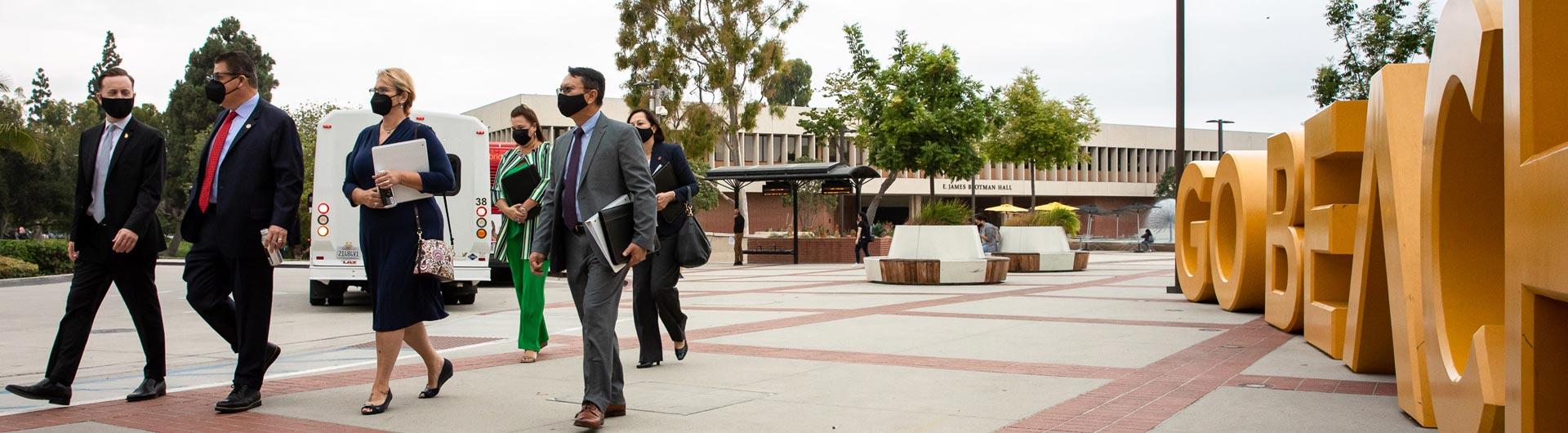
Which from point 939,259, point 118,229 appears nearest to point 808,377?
point 118,229

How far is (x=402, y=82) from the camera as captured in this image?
6020mm

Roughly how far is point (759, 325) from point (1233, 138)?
257 ft

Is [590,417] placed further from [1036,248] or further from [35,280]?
[35,280]

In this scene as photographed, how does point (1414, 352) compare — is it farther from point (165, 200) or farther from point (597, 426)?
point (165, 200)

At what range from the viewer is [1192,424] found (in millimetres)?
5219

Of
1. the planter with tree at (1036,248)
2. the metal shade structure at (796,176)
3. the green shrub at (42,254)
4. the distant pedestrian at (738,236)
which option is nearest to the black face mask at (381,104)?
the planter with tree at (1036,248)

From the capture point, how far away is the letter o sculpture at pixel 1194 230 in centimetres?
1280

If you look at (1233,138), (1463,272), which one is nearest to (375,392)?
(1463,272)

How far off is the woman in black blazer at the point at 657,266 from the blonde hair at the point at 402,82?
1.52 metres

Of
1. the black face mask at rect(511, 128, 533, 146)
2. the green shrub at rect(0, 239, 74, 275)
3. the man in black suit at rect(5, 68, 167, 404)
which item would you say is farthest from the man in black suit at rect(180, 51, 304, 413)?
the green shrub at rect(0, 239, 74, 275)

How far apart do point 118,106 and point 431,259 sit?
74.0 inches

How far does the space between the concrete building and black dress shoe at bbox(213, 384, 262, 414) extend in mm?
54254

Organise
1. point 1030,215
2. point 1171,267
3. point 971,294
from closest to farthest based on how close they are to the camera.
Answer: point 971,294
point 1030,215
point 1171,267

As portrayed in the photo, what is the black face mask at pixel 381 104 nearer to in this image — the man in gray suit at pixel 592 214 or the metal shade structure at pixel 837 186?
the man in gray suit at pixel 592 214
